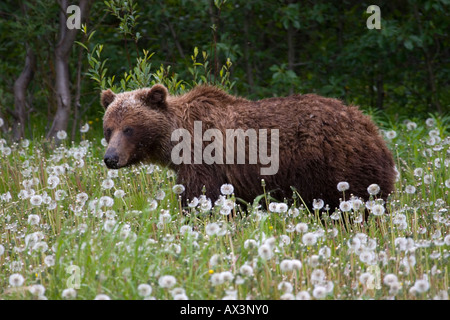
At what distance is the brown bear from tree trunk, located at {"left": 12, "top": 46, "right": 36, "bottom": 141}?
396cm

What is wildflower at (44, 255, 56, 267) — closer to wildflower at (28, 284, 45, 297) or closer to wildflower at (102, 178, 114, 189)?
wildflower at (28, 284, 45, 297)

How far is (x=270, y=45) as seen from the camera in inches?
439

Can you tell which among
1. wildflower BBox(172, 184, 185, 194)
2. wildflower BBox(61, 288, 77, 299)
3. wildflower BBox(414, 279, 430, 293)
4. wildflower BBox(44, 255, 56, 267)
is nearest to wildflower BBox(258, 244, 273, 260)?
wildflower BBox(414, 279, 430, 293)

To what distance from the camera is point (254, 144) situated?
5.61 metres

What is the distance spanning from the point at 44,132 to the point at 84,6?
2.36 metres

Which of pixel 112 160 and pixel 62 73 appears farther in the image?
pixel 62 73

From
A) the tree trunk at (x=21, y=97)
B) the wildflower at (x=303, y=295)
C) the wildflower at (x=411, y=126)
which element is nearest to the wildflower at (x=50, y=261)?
the wildflower at (x=303, y=295)

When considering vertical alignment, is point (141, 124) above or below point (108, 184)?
above

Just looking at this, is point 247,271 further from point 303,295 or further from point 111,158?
point 111,158

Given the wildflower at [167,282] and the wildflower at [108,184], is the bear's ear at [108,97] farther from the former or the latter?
the wildflower at [167,282]

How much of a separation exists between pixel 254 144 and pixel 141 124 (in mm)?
1017

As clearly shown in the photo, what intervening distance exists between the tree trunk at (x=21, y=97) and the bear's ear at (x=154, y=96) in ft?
13.3

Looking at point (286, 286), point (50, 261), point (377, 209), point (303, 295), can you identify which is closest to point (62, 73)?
point (50, 261)

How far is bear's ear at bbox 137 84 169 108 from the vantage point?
5582 millimetres
